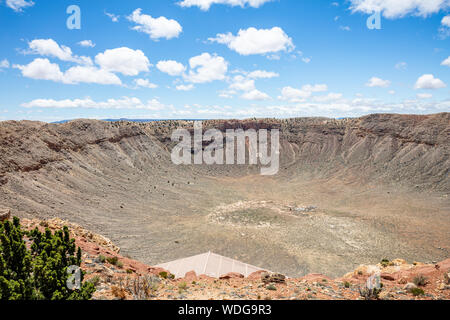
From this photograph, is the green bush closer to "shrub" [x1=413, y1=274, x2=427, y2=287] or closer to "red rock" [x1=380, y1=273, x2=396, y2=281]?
"shrub" [x1=413, y1=274, x2=427, y2=287]

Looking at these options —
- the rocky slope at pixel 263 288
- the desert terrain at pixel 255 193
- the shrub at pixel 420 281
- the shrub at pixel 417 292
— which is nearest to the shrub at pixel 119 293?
the rocky slope at pixel 263 288

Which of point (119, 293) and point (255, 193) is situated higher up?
point (119, 293)

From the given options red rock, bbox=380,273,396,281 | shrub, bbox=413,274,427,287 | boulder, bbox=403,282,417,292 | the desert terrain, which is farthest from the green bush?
the desert terrain

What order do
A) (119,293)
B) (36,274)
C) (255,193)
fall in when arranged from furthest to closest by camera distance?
(255,193)
(119,293)
(36,274)

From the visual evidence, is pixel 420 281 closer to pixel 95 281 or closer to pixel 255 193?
pixel 95 281

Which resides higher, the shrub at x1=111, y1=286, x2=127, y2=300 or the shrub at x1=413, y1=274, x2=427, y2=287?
the shrub at x1=111, y1=286, x2=127, y2=300

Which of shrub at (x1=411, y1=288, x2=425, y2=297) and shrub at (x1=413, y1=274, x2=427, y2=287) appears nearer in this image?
shrub at (x1=411, y1=288, x2=425, y2=297)

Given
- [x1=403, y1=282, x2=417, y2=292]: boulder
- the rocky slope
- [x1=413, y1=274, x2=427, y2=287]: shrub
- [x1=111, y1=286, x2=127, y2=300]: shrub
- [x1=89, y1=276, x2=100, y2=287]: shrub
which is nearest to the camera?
[x1=111, y1=286, x2=127, y2=300]: shrub

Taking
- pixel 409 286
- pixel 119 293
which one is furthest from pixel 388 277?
pixel 119 293

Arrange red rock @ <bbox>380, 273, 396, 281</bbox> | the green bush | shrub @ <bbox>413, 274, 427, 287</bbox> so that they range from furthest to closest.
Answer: red rock @ <bbox>380, 273, 396, 281</bbox>, shrub @ <bbox>413, 274, 427, 287</bbox>, the green bush
